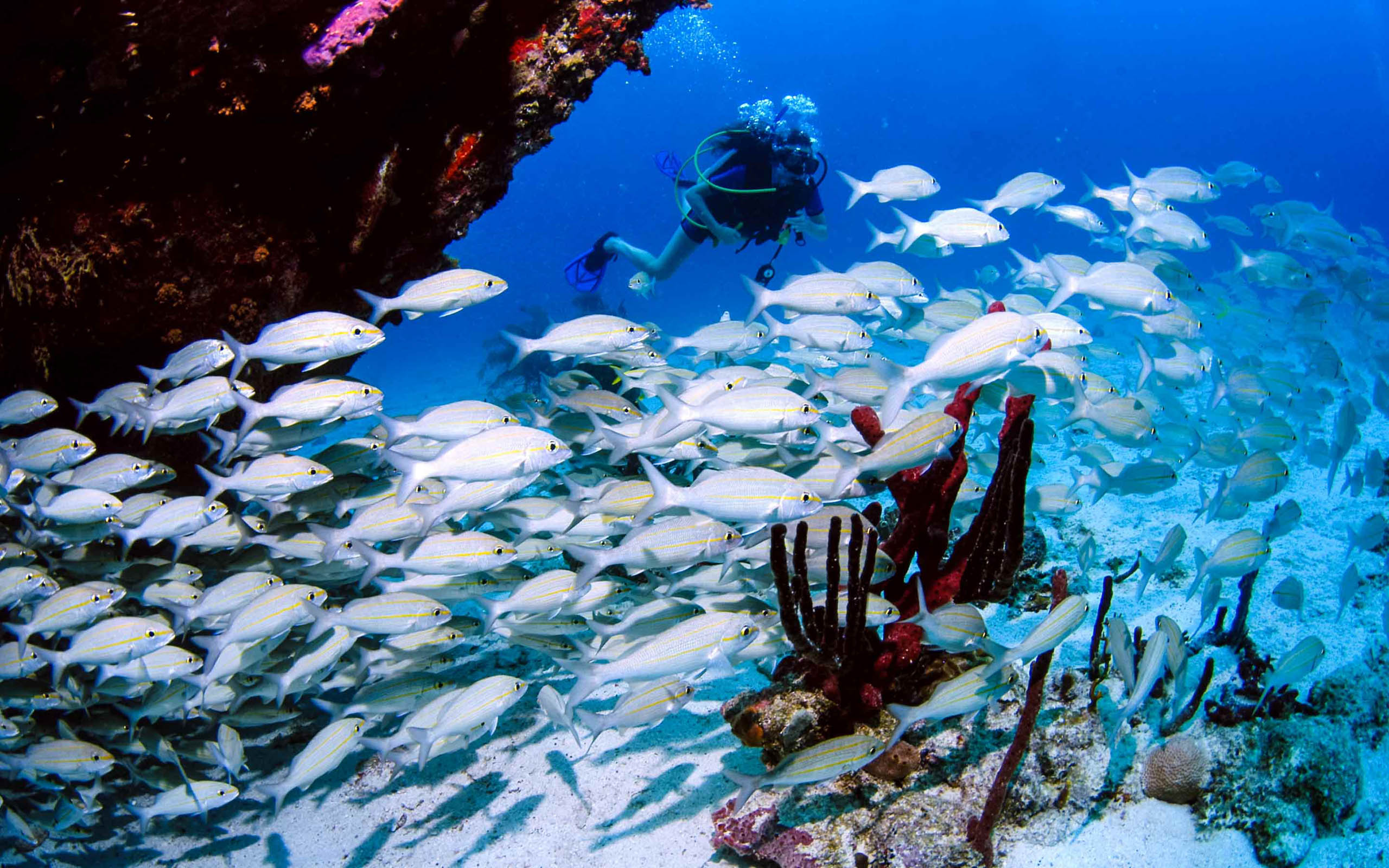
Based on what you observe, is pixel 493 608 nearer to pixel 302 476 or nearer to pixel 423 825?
pixel 302 476

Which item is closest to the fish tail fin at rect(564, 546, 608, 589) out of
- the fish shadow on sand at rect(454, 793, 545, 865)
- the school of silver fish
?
the school of silver fish

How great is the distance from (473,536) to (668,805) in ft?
6.14

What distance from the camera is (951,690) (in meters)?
2.51

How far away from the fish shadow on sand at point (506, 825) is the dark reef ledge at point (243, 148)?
3730mm

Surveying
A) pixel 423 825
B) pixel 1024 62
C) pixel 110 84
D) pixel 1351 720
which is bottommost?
pixel 423 825

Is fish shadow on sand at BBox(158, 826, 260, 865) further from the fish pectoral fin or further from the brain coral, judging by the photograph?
the brain coral

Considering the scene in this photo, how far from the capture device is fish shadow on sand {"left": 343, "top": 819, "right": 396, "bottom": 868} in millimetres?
3617

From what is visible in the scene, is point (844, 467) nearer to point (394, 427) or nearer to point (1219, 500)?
point (394, 427)

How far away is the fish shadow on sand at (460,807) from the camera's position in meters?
3.70

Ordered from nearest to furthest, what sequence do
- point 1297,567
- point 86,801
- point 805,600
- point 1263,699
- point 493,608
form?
point 805,600, point 493,608, point 1263,699, point 86,801, point 1297,567

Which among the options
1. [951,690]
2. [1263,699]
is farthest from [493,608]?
[1263,699]

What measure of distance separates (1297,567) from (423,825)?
7.68m

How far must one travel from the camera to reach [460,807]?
3834 mm

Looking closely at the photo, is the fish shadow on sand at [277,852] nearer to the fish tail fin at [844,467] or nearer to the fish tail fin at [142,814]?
the fish tail fin at [142,814]
